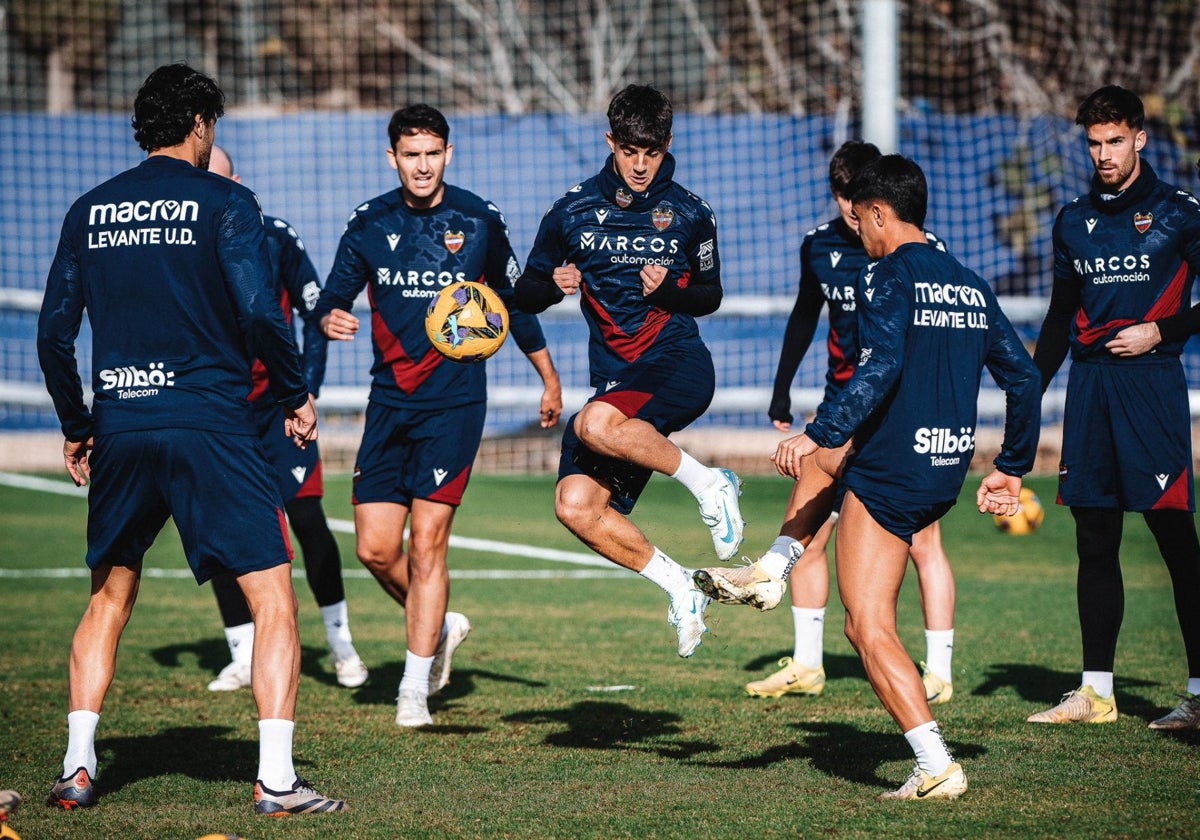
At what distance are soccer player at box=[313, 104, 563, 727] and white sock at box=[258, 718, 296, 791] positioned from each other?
6.17 ft

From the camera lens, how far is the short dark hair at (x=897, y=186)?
5.38 m

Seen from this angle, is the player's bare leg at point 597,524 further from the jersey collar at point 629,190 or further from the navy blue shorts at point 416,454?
the jersey collar at point 629,190

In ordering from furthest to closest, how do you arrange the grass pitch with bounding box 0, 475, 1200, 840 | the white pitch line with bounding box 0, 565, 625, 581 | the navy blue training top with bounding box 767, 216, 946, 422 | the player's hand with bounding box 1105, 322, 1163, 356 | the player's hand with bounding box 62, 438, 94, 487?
the white pitch line with bounding box 0, 565, 625, 581
the navy blue training top with bounding box 767, 216, 946, 422
the player's hand with bounding box 1105, 322, 1163, 356
the player's hand with bounding box 62, 438, 94, 487
the grass pitch with bounding box 0, 475, 1200, 840

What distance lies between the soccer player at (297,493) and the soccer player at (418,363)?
475 millimetres

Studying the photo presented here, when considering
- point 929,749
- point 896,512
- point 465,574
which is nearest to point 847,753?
point 929,749

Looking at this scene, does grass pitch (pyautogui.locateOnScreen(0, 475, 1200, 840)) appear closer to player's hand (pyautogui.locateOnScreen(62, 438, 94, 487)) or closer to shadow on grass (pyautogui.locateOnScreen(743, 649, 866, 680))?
shadow on grass (pyautogui.locateOnScreen(743, 649, 866, 680))

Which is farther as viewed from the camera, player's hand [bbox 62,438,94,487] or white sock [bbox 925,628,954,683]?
white sock [bbox 925,628,954,683]

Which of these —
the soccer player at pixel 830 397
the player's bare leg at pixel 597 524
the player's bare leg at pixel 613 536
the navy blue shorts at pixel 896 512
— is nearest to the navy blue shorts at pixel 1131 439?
the soccer player at pixel 830 397

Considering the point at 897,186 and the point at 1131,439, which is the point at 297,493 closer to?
the point at 897,186

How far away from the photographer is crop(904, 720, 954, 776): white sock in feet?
17.4

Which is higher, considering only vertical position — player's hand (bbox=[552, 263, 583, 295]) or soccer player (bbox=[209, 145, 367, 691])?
player's hand (bbox=[552, 263, 583, 295])

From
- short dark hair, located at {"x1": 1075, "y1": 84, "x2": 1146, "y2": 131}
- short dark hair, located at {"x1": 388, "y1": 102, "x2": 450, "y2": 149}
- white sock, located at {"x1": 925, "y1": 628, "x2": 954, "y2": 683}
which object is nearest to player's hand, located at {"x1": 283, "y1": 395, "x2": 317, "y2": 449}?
short dark hair, located at {"x1": 388, "y1": 102, "x2": 450, "y2": 149}

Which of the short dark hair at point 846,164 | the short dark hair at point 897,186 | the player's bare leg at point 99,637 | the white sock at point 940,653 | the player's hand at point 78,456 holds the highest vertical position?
the short dark hair at point 846,164

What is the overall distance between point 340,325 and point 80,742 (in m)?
2.40
